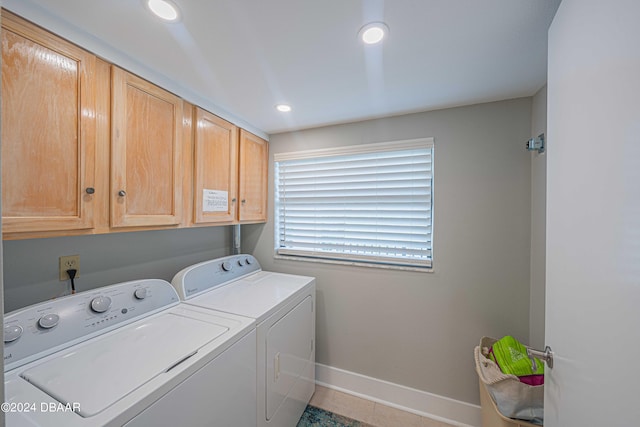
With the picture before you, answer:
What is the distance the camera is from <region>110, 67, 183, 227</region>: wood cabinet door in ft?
4.00

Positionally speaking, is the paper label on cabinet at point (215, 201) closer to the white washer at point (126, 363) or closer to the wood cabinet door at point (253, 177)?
the wood cabinet door at point (253, 177)

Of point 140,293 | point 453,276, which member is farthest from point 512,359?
point 140,293

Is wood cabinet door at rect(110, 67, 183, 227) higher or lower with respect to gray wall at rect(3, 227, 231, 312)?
higher

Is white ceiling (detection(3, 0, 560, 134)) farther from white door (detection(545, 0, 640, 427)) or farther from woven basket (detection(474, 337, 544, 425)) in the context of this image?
woven basket (detection(474, 337, 544, 425))

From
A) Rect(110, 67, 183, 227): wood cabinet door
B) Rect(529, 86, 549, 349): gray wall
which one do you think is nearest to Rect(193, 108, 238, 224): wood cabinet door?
Rect(110, 67, 183, 227): wood cabinet door

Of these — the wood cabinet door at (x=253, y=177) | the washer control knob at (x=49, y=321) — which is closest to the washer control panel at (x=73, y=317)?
the washer control knob at (x=49, y=321)

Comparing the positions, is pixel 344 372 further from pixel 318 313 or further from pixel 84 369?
pixel 84 369

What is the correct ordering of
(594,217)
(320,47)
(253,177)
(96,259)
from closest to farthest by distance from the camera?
(594,217)
(320,47)
(96,259)
(253,177)

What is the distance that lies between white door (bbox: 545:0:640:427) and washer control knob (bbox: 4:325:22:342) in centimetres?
182

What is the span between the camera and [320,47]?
120 centimetres

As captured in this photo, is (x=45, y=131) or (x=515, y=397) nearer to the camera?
(x=45, y=131)

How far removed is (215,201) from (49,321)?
100 cm

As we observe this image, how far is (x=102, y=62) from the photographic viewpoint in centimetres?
118

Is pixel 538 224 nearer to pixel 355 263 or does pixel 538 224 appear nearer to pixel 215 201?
pixel 355 263
